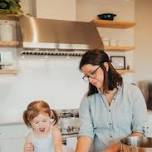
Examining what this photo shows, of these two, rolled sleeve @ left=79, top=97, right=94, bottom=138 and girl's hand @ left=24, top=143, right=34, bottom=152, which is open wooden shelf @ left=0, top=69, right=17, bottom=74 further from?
girl's hand @ left=24, top=143, right=34, bottom=152

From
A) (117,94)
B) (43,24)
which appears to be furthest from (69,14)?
(117,94)

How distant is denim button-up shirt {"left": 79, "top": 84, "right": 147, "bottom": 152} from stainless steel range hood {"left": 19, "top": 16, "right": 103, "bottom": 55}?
1684 mm

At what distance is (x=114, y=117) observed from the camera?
166cm

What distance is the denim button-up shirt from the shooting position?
1661mm

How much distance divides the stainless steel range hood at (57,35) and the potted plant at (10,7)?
4.1 inches

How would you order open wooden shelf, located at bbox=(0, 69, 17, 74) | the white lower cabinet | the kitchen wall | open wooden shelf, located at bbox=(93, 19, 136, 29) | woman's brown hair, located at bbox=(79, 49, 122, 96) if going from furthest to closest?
the kitchen wall < open wooden shelf, located at bbox=(93, 19, 136, 29) < open wooden shelf, located at bbox=(0, 69, 17, 74) < the white lower cabinet < woman's brown hair, located at bbox=(79, 49, 122, 96)

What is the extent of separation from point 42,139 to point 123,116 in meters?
0.48

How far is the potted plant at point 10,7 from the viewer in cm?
330

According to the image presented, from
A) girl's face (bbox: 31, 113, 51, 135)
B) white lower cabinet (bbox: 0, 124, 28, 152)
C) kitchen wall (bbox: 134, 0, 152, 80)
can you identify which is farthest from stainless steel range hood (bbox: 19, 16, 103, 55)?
girl's face (bbox: 31, 113, 51, 135)

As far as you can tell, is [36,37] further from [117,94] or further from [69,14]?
[117,94]

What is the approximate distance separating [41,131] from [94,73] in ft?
1.43

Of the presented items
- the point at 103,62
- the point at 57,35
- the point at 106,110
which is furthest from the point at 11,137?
the point at 103,62

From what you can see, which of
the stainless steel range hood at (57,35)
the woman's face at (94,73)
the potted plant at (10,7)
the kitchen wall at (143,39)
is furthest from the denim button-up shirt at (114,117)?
the kitchen wall at (143,39)

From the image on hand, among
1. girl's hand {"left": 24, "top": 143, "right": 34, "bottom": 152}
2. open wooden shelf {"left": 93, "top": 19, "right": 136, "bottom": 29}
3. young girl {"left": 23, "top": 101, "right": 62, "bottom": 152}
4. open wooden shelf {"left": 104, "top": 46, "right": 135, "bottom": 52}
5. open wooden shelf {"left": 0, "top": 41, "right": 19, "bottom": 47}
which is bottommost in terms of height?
girl's hand {"left": 24, "top": 143, "right": 34, "bottom": 152}
